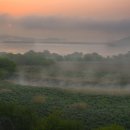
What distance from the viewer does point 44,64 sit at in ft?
411

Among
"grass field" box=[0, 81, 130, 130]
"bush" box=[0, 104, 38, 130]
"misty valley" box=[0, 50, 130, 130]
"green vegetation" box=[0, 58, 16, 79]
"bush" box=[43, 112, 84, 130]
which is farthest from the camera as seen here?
"green vegetation" box=[0, 58, 16, 79]

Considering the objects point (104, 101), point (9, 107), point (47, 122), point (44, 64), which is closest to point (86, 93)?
point (104, 101)

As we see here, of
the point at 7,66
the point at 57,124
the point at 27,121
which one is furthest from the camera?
the point at 7,66

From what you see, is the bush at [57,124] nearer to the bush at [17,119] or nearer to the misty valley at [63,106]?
the misty valley at [63,106]

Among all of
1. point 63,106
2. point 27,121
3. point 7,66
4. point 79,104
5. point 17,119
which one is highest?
point 7,66

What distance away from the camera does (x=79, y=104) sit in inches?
1948

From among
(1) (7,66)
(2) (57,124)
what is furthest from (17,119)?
(1) (7,66)

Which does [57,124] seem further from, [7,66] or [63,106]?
[7,66]

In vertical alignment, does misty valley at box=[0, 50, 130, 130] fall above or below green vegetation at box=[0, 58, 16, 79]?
below

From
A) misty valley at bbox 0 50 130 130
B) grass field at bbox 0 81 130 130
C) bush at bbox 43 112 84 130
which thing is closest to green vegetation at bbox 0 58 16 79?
misty valley at bbox 0 50 130 130

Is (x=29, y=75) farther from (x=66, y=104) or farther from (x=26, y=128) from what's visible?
(x=26, y=128)

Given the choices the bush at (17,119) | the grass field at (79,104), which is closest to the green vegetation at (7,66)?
the grass field at (79,104)

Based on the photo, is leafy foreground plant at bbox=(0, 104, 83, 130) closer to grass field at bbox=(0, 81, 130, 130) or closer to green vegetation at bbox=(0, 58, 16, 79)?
grass field at bbox=(0, 81, 130, 130)

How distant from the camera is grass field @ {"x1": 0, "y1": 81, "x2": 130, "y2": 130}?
4372cm
